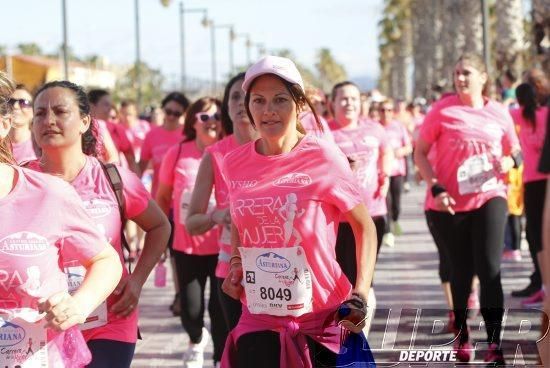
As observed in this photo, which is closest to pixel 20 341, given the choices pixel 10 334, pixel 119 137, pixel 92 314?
pixel 10 334

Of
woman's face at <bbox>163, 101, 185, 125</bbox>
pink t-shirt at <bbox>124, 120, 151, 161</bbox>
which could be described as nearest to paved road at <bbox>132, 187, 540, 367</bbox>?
woman's face at <bbox>163, 101, 185, 125</bbox>

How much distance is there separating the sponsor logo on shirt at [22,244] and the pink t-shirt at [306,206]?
113 centimetres

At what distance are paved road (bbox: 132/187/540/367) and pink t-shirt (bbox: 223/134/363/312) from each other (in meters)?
1.56

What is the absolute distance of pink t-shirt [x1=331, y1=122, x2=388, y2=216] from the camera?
952cm

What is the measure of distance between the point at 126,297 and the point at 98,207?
1.40ft

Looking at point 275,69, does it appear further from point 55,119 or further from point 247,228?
point 55,119

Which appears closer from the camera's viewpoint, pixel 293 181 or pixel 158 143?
pixel 293 181

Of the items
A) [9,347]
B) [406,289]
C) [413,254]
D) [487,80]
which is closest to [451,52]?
[413,254]

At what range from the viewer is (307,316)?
Answer: 4.77 metres

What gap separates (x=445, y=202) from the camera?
26.1 ft

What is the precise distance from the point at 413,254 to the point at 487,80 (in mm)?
6777

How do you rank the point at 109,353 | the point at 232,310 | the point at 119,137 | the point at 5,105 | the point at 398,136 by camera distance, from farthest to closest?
the point at 398,136, the point at 119,137, the point at 232,310, the point at 109,353, the point at 5,105

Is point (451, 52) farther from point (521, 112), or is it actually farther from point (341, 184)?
point (341, 184)

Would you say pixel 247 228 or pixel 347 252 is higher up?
pixel 247 228
